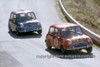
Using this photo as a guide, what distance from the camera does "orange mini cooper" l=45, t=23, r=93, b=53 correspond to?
1566 cm

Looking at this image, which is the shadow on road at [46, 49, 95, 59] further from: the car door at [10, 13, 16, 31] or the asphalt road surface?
the car door at [10, 13, 16, 31]

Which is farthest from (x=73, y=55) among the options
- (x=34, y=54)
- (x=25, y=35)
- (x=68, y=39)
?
(x=25, y=35)

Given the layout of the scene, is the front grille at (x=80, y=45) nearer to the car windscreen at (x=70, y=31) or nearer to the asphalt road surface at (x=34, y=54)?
the asphalt road surface at (x=34, y=54)

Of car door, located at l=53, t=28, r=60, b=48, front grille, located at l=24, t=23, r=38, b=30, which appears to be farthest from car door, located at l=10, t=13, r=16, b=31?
car door, located at l=53, t=28, r=60, b=48

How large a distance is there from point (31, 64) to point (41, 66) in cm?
71

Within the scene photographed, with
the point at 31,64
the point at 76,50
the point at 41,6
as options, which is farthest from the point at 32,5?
the point at 31,64

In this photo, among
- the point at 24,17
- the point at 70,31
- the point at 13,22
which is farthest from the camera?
the point at 13,22

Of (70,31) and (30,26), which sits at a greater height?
(70,31)

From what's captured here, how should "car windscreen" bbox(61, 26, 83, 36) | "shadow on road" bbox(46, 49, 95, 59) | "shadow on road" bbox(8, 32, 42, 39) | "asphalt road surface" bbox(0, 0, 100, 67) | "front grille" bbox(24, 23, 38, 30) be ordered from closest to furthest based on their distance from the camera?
"asphalt road surface" bbox(0, 0, 100, 67) < "shadow on road" bbox(46, 49, 95, 59) < "car windscreen" bbox(61, 26, 83, 36) < "shadow on road" bbox(8, 32, 42, 39) < "front grille" bbox(24, 23, 38, 30)

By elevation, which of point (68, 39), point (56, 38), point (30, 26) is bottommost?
point (30, 26)

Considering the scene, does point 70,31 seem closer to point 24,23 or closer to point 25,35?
point 24,23

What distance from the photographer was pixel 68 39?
51.9 feet

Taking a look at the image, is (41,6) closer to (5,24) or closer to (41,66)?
(5,24)

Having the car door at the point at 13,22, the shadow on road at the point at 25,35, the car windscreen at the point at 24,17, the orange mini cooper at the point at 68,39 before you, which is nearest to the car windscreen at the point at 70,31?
the orange mini cooper at the point at 68,39
